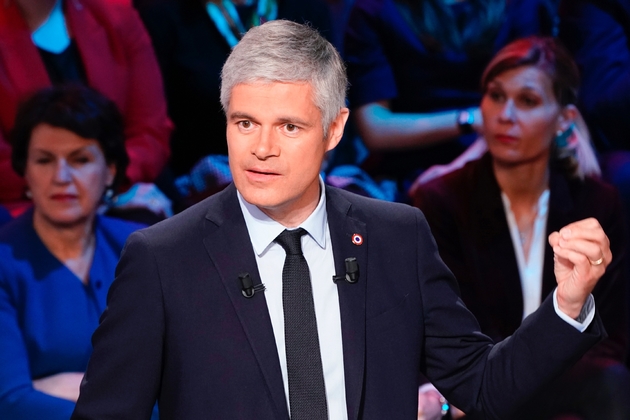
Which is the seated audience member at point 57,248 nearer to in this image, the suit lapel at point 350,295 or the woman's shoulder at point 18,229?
the woman's shoulder at point 18,229

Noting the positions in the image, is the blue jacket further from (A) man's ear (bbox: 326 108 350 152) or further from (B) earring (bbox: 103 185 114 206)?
(A) man's ear (bbox: 326 108 350 152)

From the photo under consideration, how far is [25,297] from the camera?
3.32 meters

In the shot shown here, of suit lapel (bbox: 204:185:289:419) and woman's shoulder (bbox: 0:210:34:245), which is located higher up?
suit lapel (bbox: 204:185:289:419)

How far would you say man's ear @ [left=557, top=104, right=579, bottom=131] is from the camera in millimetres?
3961

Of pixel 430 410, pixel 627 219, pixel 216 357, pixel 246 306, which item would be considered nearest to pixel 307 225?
pixel 246 306

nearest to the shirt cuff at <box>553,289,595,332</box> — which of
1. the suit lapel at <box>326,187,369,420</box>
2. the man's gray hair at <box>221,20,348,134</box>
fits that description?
the suit lapel at <box>326,187,369,420</box>

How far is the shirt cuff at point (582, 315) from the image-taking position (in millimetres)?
1669

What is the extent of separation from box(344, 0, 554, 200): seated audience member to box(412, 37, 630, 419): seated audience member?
0.09 m

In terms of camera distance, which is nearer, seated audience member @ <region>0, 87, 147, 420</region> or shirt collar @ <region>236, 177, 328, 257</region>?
shirt collar @ <region>236, 177, 328, 257</region>

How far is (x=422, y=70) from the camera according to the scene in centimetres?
384

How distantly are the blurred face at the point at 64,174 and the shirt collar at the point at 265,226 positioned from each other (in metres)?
1.81

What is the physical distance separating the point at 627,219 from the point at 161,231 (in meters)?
2.97

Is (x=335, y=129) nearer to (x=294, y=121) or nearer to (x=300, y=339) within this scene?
(x=294, y=121)

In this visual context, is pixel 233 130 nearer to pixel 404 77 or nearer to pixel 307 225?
pixel 307 225
